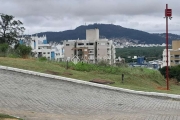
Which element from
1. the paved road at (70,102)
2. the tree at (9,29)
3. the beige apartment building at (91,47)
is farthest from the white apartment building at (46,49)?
the paved road at (70,102)

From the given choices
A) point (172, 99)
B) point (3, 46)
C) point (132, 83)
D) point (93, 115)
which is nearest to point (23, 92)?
point (93, 115)

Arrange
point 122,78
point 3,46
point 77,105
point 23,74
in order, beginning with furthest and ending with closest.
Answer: point 3,46 < point 122,78 < point 23,74 < point 77,105

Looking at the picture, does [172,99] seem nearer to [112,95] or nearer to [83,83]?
[112,95]

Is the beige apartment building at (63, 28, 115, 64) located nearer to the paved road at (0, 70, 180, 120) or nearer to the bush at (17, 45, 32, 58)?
the bush at (17, 45, 32, 58)

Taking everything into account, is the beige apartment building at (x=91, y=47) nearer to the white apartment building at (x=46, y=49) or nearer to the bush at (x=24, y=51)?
the white apartment building at (x=46, y=49)

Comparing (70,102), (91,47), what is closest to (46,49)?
(91,47)

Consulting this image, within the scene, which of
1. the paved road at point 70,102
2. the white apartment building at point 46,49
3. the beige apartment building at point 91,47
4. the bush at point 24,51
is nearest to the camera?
the paved road at point 70,102

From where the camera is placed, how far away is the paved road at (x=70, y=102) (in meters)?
9.59

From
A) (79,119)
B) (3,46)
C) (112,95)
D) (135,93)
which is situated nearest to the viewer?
(79,119)

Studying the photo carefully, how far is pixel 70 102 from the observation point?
38.5 ft

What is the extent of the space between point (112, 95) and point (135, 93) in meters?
1.47

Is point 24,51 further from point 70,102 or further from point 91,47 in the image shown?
point 91,47

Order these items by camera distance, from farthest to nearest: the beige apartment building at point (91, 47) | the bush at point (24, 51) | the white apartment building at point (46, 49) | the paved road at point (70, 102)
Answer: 1. the white apartment building at point (46, 49)
2. the beige apartment building at point (91, 47)
3. the bush at point (24, 51)
4. the paved road at point (70, 102)

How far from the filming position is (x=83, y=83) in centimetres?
1600
